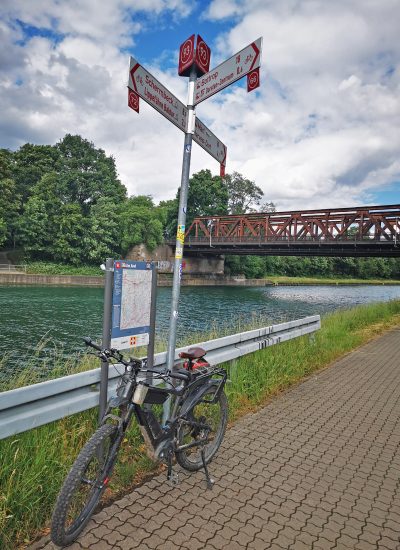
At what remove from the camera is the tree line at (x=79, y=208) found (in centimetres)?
4662

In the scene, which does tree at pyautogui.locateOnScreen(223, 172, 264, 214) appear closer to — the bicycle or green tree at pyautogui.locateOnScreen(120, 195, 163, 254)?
green tree at pyautogui.locateOnScreen(120, 195, 163, 254)

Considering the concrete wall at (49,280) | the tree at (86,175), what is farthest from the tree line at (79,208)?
the concrete wall at (49,280)

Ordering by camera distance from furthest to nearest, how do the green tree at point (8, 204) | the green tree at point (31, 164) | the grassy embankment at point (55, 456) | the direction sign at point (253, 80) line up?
1. the green tree at point (31, 164)
2. the green tree at point (8, 204)
3. the direction sign at point (253, 80)
4. the grassy embankment at point (55, 456)

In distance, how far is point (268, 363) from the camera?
18.5ft

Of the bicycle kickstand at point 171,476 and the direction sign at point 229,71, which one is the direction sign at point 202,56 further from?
the bicycle kickstand at point 171,476

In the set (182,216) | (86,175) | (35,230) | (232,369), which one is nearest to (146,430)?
(182,216)

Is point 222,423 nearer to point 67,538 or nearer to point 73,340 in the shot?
point 67,538

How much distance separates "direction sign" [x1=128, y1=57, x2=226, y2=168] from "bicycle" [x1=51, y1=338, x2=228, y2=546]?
1979mm

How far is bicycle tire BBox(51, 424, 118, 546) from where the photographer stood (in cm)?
215

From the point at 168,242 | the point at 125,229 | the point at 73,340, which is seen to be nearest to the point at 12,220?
the point at 125,229

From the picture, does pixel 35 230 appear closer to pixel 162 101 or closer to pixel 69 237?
pixel 69 237

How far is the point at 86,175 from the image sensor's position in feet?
183

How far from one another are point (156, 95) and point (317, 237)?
1706 inches

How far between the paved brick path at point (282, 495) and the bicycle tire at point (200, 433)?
0.37 feet
